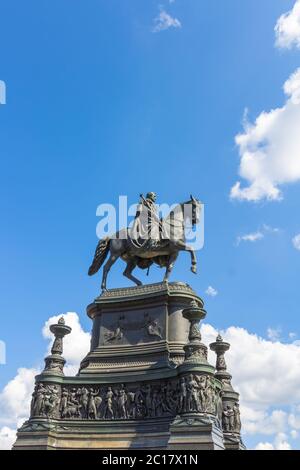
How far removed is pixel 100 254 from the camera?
82.0 feet

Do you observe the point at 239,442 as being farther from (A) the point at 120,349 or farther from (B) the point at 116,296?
(B) the point at 116,296

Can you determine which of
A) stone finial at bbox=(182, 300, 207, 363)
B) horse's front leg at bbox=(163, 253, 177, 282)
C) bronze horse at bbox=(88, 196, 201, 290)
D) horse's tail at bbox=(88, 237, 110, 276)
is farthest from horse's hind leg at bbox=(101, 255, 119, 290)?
stone finial at bbox=(182, 300, 207, 363)

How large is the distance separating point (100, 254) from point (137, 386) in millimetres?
7219

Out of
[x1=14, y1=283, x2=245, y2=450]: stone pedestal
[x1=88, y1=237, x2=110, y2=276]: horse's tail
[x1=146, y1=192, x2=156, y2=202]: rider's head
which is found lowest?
[x1=14, y1=283, x2=245, y2=450]: stone pedestal

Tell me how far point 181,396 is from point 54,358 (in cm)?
579

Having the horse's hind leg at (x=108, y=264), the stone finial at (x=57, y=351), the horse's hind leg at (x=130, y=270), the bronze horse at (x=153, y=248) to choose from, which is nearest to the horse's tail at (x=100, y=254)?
the bronze horse at (x=153, y=248)

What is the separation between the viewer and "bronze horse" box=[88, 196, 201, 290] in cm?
2319

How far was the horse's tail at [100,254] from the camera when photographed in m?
25.0

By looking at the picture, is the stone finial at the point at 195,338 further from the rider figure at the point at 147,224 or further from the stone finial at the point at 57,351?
the stone finial at the point at 57,351

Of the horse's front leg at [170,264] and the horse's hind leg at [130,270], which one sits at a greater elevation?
the horse's hind leg at [130,270]

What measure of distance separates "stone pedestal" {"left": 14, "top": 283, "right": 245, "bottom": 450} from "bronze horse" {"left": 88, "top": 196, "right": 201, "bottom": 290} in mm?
1604

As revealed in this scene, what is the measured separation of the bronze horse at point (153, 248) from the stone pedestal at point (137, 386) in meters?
1.60

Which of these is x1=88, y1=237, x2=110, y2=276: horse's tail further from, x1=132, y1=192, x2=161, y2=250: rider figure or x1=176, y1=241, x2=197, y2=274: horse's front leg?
x1=176, y1=241, x2=197, y2=274: horse's front leg

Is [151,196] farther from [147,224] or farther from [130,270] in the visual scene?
[130,270]
